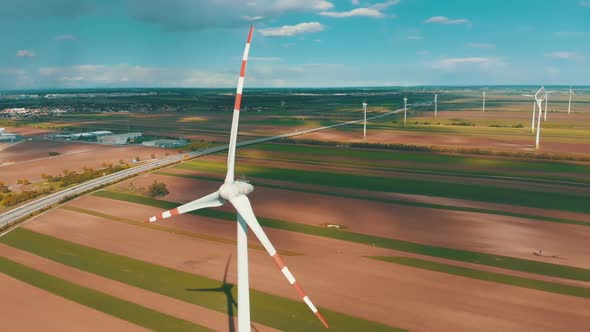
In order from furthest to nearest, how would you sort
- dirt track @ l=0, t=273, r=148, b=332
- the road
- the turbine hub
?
the road < dirt track @ l=0, t=273, r=148, b=332 < the turbine hub

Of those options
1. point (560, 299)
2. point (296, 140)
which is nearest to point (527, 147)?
point (296, 140)

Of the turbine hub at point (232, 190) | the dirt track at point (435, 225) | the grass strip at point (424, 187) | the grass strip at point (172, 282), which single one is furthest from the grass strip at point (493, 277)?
the turbine hub at point (232, 190)

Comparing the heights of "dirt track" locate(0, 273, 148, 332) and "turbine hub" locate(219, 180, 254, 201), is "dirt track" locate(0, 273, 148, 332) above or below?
below

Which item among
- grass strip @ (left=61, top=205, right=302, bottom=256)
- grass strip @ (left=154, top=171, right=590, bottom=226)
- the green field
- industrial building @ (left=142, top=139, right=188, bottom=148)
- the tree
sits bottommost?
grass strip @ (left=61, top=205, right=302, bottom=256)

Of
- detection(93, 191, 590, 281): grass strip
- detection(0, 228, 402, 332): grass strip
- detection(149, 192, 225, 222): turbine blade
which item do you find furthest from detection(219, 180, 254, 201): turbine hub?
detection(93, 191, 590, 281): grass strip

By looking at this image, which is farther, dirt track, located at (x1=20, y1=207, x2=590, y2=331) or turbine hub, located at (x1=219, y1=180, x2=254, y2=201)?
dirt track, located at (x1=20, y1=207, x2=590, y2=331)

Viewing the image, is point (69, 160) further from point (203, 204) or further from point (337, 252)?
point (203, 204)

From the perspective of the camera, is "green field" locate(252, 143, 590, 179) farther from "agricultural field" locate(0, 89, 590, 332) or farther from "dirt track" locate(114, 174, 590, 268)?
"dirt track" locate(114, 174, 590, 268)
